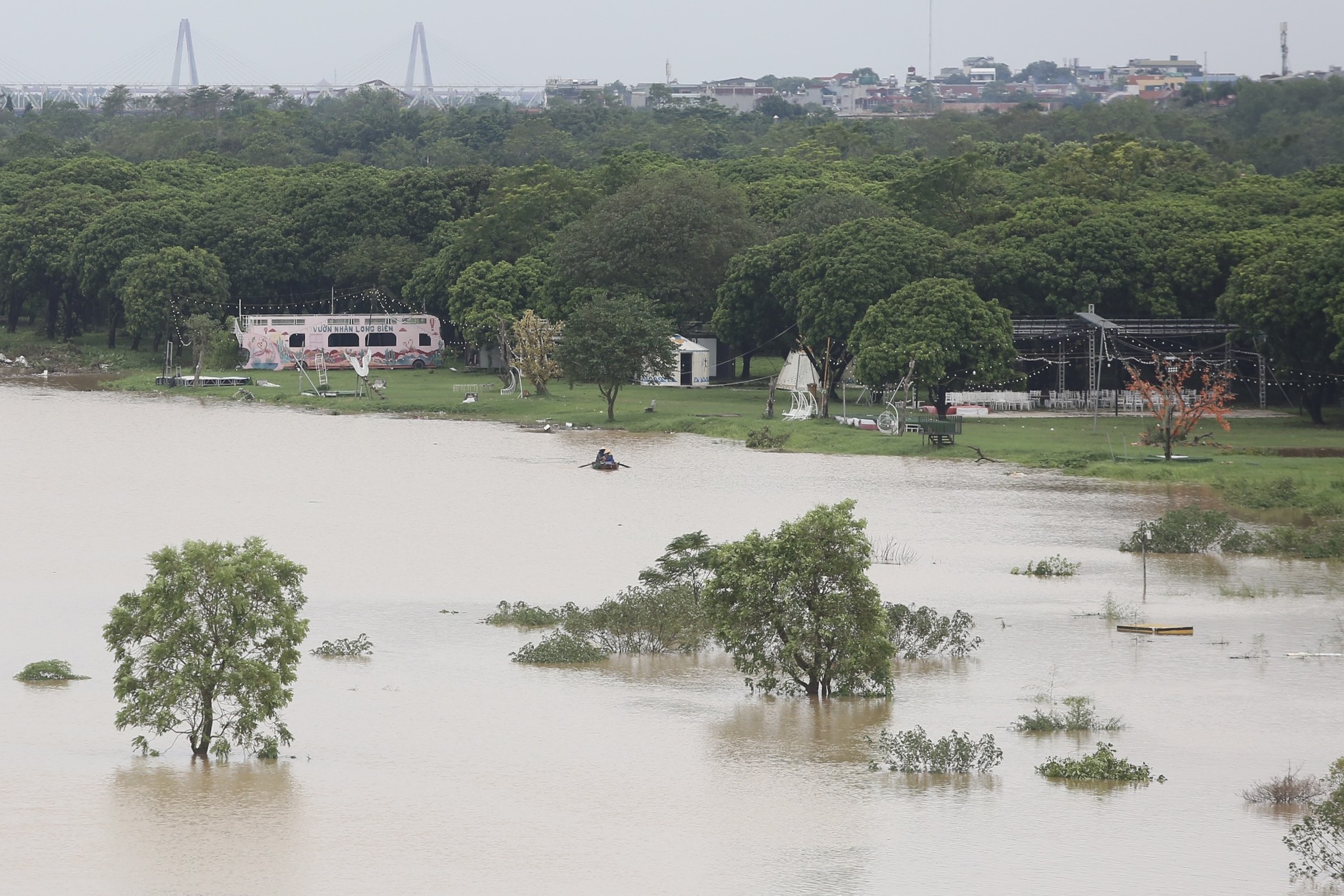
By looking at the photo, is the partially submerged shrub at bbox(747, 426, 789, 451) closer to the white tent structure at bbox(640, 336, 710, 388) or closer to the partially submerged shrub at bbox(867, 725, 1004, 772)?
the white tent structure at bbox(640, 336, 710, 388)

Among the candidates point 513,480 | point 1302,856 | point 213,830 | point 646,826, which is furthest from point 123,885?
point 513,480

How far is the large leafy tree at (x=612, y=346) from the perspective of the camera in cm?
5381

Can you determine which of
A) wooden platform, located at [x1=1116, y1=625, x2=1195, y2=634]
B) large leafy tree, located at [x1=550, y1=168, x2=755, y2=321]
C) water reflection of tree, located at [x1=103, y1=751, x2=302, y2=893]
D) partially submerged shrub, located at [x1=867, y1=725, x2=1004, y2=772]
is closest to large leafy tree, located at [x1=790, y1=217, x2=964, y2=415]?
large leafy tree, located at [x1=550, y1=168, x2=755, y2=321]

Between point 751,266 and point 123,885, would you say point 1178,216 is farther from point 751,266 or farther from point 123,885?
point 123,885

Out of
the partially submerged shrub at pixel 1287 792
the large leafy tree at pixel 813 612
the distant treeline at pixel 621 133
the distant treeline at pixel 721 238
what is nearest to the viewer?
the partially submerged shrub at pixel 1287 792

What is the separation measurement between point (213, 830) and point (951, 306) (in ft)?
122

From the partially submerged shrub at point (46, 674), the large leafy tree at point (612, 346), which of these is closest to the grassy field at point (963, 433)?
the large leafy tree at point (612, 346)

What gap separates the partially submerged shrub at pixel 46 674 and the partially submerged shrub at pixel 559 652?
18.4ft

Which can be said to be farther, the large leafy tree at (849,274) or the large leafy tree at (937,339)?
the large leafy tree at (849,274)

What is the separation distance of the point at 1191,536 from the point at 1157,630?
26.2 ft

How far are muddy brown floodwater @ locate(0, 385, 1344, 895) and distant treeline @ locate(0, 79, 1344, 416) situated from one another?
63.2ft

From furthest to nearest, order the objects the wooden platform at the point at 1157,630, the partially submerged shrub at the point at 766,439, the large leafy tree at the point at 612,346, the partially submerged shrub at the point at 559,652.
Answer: the large leafy tree at the point at 612,346 → the partially submerged shrub at the point at 766,439 → the wooden platform at the point at 1157,630 → the partially submerged shrub at the point at 559,652

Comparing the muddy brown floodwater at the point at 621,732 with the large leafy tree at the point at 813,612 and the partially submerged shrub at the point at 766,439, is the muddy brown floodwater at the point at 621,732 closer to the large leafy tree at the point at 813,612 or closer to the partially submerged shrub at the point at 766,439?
the large leafy tree at the point at 813,612

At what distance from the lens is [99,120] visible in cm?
16462
